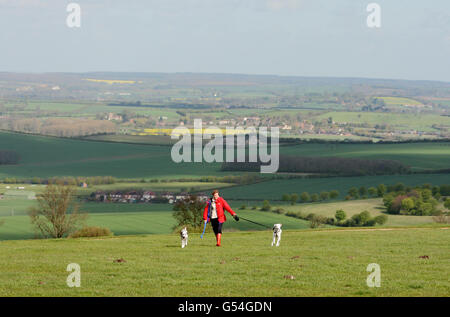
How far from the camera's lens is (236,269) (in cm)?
2005

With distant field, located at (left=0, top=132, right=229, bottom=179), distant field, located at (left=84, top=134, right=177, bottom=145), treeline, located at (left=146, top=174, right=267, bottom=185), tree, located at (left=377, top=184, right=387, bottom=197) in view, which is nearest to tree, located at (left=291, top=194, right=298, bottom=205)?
tree, located at (left=377, top=184, right=387, bottom=197)

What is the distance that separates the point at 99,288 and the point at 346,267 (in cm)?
759

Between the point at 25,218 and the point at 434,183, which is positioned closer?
the point at 25,218

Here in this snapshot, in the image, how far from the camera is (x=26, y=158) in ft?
490

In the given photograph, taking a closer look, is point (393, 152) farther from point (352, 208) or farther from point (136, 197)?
point (136, 197)

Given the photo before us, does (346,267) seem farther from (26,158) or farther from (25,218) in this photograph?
(26,158)

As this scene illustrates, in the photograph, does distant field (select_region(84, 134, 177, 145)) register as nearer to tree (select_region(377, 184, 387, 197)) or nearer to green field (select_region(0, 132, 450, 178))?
green field (select_region(0, 132, 450, 178))

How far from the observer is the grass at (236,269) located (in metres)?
16.5

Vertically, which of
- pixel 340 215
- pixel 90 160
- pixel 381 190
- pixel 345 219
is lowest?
pixel 345 219

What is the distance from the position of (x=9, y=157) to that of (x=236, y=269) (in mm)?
136153

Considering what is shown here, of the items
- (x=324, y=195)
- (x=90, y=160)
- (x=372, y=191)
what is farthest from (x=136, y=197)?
(x=90, y=160)

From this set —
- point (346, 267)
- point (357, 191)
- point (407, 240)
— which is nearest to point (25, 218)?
point (357, 191)

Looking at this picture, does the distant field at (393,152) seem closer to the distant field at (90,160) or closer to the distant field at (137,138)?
the distant field at (90,160)
